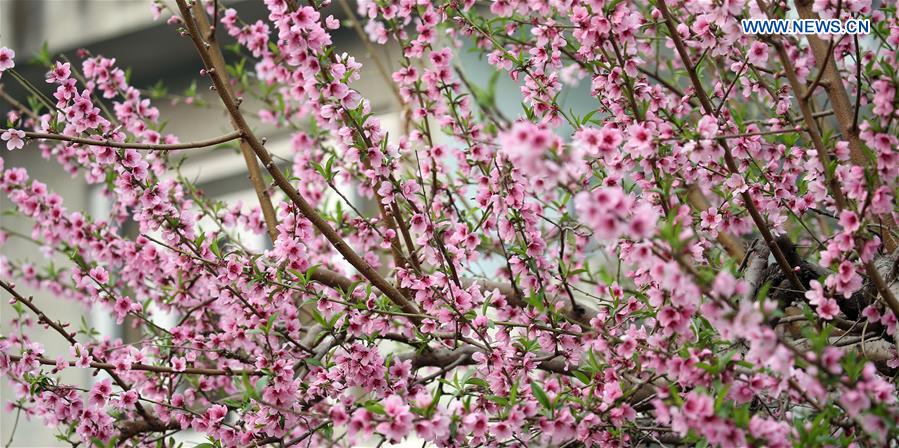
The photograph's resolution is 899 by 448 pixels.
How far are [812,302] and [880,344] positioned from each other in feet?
1.61

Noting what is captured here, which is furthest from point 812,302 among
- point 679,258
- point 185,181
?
point 185,181

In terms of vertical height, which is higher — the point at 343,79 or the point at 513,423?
the point at 343,79

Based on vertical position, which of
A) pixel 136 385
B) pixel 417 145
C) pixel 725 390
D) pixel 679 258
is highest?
pixel 417 145

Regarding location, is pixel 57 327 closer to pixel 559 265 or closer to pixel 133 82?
pixel 559 265

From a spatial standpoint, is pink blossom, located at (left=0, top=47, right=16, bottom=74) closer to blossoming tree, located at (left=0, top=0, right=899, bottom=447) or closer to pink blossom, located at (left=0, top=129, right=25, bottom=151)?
blossoming tree, located at (left=0, top=0, right=899, bottom=447)

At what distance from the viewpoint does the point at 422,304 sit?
243 cm

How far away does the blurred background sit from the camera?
5742mm

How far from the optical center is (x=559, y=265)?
2.46m

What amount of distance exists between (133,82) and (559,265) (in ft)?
16.9

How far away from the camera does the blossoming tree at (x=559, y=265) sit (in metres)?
1.71

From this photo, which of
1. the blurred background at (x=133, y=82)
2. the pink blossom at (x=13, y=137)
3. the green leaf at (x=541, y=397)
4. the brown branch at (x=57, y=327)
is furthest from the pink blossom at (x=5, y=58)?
the blurred background at (x=133, y=82)

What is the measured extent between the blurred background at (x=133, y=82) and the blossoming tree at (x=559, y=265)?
2600 millimetres

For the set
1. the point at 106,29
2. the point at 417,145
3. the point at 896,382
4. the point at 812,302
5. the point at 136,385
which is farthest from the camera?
the point at 106,29

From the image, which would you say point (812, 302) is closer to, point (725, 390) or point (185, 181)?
point (725, 390)
